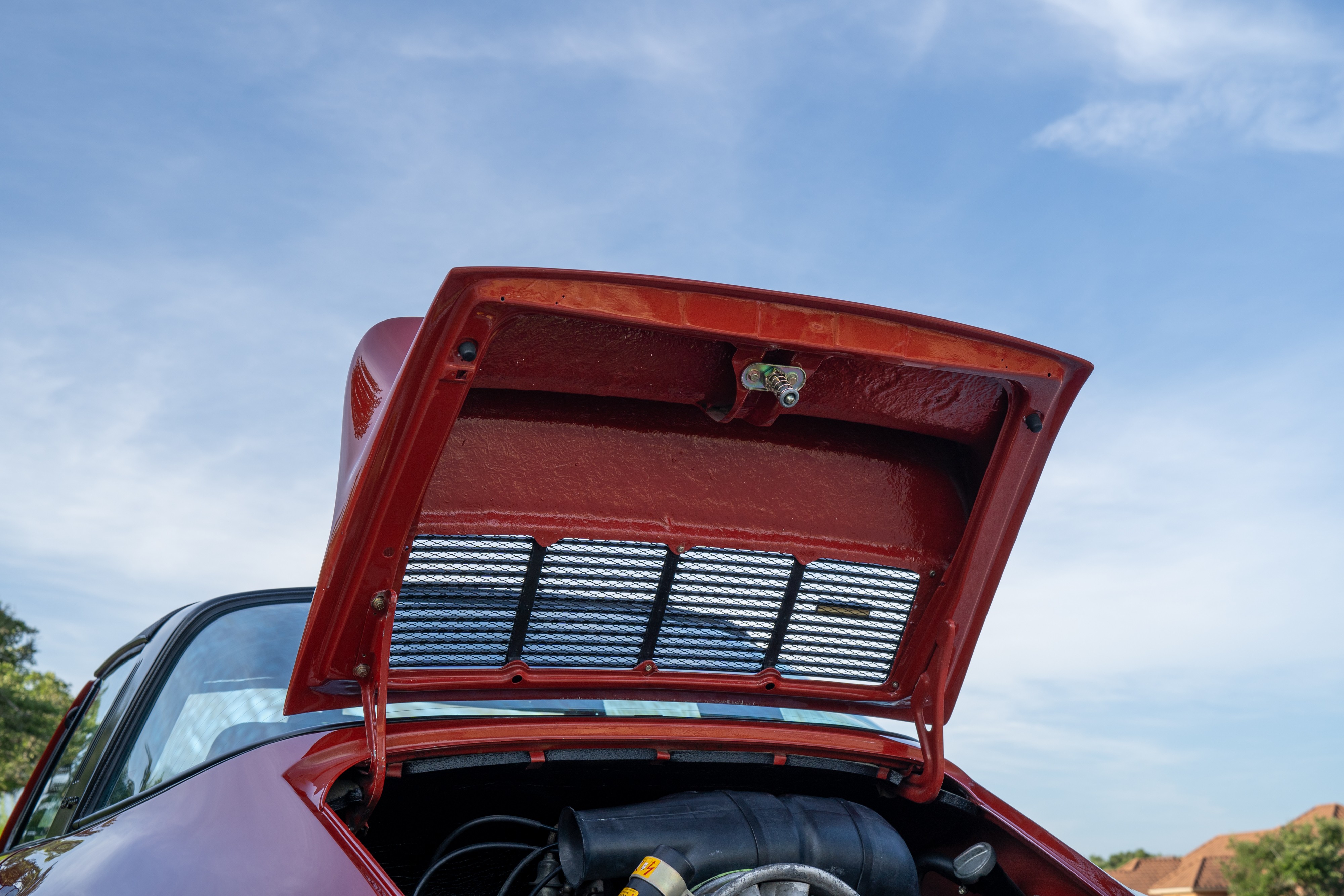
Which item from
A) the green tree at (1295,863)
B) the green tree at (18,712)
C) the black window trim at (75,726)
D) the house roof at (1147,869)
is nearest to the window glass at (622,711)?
the black window trim at (75,726)

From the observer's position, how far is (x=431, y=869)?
82.0 inches

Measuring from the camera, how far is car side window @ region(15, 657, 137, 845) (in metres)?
2.74

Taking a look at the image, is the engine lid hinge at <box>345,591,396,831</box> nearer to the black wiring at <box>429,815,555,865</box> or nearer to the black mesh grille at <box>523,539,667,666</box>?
the black wiring at <box>429,815,555,865</box>

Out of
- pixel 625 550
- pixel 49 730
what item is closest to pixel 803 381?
pixel 625 550

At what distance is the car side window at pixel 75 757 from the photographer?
2738 millimetres

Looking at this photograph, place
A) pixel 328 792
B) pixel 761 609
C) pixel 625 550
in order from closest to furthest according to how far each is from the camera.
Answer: pixel 328 792
pixel 625 550
pixel 761 609

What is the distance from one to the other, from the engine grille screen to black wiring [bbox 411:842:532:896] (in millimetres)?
444

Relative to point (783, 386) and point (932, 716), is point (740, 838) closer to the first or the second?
point (932, 716)

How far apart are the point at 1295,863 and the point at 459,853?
137ft

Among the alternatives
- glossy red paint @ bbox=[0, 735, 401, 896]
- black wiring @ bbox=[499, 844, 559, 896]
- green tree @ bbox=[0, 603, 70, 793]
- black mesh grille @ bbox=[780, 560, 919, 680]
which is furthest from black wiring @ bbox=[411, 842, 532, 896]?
green tree @ bbox=[0, 603, 70, 793]

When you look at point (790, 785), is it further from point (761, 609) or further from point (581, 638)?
point (581, 638)

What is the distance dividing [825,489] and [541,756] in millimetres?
984

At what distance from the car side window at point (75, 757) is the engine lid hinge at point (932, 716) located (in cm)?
216

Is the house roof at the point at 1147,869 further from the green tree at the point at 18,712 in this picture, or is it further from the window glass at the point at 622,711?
the window glass at the point at 622,711
